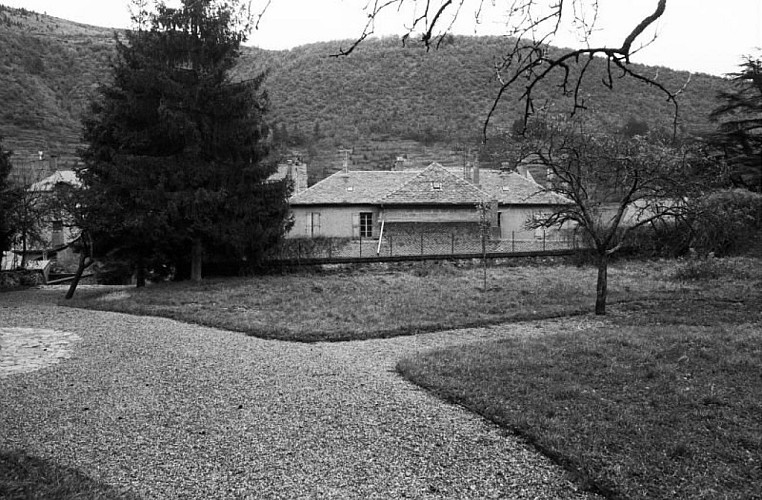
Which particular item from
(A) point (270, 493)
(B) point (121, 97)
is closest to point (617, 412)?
(A) point (270, 493)

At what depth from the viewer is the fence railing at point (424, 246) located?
26.5 metres

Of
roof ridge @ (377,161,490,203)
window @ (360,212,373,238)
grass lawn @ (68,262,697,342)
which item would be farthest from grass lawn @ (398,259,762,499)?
window @ (360,212,373,238)

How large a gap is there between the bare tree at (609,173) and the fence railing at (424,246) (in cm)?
1130

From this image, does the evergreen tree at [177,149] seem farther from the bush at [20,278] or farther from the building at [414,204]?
the building at [414,204]

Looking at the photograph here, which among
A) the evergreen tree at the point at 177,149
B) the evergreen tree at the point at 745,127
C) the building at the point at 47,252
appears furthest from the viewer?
the building at the point at 47,252

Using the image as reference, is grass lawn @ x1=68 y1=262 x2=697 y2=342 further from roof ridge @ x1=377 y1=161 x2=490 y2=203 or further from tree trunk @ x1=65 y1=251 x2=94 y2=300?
roof ridge @ x1=377 y1=161 x2=490 y2=203

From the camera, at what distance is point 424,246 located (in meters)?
29.0

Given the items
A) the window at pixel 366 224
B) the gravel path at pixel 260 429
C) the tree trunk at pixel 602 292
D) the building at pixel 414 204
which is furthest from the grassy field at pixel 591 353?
the window at pixel 366 224

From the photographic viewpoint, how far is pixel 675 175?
48.6 feet

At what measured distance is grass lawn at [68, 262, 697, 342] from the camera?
42.5ft

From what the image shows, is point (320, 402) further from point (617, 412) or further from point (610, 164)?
point (610, 164)

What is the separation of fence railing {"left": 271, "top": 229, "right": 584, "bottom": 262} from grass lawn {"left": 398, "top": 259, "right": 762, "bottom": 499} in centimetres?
1572

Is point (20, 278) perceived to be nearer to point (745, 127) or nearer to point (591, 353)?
point (591, 353)

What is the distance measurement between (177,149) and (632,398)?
18621 mm
